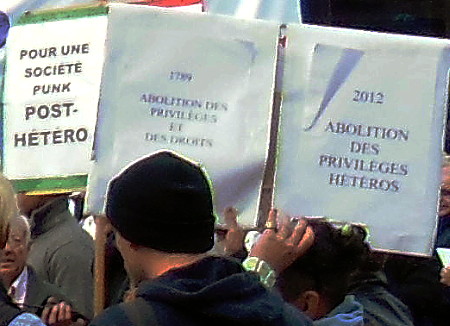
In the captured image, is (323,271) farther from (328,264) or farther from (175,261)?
(175,261)

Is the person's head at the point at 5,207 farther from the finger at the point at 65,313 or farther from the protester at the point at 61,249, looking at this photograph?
the protester at the point at 61,249

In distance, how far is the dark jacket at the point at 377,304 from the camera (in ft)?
9.93

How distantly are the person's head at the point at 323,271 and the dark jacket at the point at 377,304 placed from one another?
3.4 inches

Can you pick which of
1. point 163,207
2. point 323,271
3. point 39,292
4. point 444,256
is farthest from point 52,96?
point 444,256

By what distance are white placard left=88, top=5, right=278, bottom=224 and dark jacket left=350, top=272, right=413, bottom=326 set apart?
1.22ft

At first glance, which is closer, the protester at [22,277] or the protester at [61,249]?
the protester at [22,277]

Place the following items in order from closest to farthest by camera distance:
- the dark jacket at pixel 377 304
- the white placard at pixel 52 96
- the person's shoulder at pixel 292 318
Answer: the person's shoulder at pixel 292 318
the dark jacket at pixel 377 304
the white placard at pixel 52 96

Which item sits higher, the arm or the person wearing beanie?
the person wearing beanie

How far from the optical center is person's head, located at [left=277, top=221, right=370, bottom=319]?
2.93 m

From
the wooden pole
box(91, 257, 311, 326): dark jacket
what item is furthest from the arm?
box(91, 257, 311, 326): dark jacket

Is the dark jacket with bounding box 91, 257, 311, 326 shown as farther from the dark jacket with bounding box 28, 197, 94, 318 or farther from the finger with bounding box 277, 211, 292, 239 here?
the dark jacket with bounding box 28, 197, 94, 318

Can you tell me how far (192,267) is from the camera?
2.27 metres

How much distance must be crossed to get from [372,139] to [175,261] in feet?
3.20

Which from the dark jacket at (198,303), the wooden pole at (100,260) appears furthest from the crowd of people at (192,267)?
the wooden pole at (100,260)
